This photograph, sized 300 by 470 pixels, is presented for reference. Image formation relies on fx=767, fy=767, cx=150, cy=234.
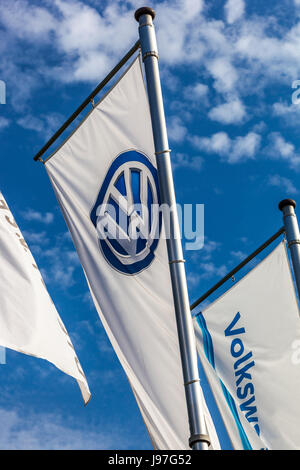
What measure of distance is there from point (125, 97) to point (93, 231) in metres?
1.76

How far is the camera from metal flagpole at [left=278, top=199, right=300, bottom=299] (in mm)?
12422

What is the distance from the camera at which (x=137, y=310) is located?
27.0 ft

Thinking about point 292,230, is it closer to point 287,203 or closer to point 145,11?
point 287,203

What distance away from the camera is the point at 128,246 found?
28.3 feet

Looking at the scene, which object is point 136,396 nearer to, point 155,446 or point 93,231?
point 155,446

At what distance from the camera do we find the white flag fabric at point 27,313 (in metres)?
7.96

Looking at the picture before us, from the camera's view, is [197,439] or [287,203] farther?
[287,203]

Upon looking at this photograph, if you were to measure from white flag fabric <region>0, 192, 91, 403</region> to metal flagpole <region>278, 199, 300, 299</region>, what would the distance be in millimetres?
4861

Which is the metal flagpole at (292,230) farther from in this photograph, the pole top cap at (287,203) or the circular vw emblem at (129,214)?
the circular vw emblem at (129,214)

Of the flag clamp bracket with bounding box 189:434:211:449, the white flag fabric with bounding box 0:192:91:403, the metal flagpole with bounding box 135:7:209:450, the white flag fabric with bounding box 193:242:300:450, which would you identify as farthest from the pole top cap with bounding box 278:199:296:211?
the flag clamp bracket with bounding box 189:434:211:449

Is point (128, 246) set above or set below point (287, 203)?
below

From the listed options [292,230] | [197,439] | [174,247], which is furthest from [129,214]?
[292,230]

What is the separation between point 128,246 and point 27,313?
1340mm
